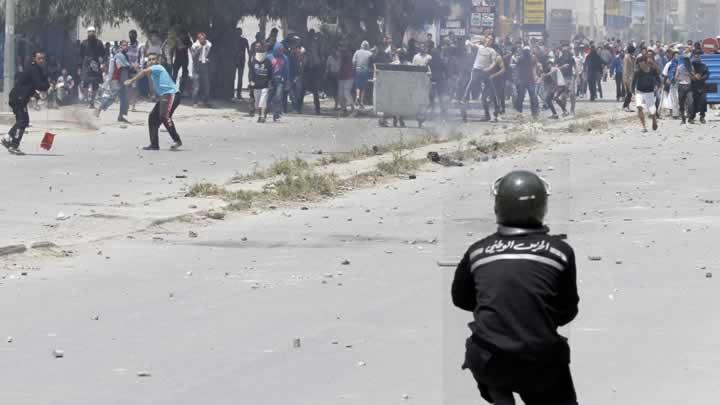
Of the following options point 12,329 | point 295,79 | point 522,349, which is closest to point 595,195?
point 12,329

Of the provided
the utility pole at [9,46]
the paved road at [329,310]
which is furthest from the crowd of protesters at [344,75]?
the paved road at [329,310]

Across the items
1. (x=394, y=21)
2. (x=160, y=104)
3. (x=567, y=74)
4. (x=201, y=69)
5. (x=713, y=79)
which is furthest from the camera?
(x=394, y=21)

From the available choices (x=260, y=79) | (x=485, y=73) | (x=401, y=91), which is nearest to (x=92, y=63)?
(x=260, y=79)

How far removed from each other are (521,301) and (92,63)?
28.1m

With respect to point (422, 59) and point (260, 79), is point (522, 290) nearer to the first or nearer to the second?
point (260, 79)

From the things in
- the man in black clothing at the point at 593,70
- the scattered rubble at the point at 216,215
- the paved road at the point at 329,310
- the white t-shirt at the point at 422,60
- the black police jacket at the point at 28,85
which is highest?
the black police jacket at the point at 28,85

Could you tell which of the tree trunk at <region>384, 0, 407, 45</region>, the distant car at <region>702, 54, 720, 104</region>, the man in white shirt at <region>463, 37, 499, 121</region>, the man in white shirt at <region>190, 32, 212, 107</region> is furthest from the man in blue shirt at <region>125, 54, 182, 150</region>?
the distant car at <region>702, 54, 720, 104</region>

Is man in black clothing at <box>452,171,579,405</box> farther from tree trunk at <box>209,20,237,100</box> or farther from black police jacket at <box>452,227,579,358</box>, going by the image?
tree trunk at <box>209,20,237,100</box>

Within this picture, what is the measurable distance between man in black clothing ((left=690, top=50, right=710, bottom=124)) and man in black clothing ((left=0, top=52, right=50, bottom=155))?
15863 mm

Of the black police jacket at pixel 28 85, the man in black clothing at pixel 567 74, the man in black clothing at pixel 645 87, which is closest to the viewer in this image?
the black police jacket at pixel 28 85

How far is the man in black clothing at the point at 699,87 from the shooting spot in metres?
33.1

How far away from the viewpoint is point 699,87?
109 ft

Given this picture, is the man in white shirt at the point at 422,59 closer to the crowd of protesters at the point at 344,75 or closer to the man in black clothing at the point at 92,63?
the crowd of protesters at the point at 344,75

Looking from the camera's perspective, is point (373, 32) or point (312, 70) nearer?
point (312, 70)
